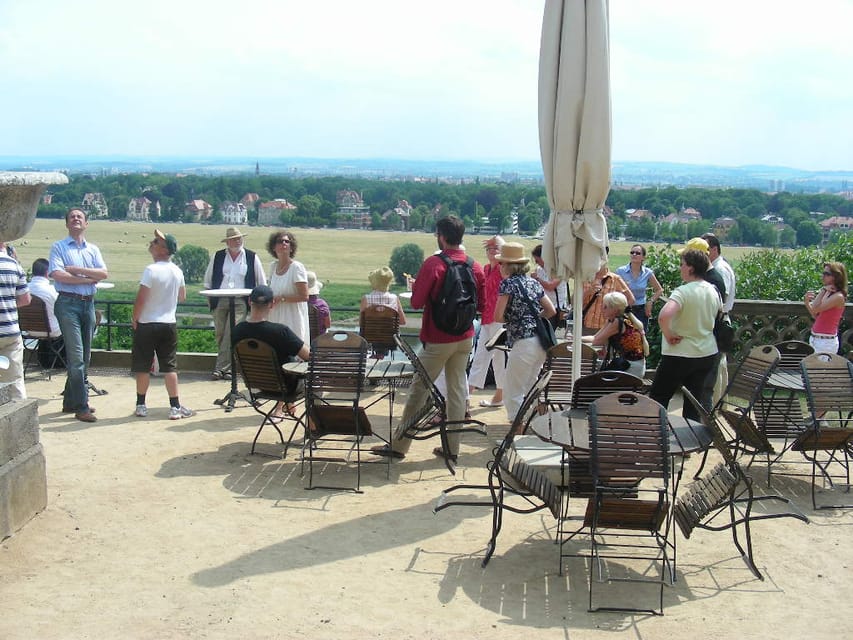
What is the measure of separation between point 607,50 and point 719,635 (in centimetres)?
369

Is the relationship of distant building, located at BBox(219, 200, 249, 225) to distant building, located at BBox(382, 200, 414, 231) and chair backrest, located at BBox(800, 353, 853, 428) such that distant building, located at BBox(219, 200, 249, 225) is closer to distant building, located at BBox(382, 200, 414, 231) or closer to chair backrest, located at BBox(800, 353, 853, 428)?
distant building, located at BBox(382, 200, 414, 231)

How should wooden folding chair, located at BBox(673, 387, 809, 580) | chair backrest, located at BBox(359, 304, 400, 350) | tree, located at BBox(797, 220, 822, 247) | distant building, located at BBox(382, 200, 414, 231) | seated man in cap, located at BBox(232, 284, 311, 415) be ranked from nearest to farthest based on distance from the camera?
1. wooden folding chair, located at BBox(673, 387, 809, 580)
2. seated man in cap, located at BBox(232, 284, 311, 415)
3. chair backrest, located at BBox(359, 304, 400, 350)
4. tree, located at BBox(797, 220, 822, 247)
5. distant building, located at BBox(382, 200, 414, 231)

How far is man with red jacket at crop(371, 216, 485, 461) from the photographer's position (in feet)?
23.6

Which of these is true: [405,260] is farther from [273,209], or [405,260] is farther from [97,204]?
[273,209]

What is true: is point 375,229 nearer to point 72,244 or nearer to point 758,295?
point 758,295

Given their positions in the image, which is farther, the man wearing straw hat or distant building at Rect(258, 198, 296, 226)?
distant building at Rect(258, 198, 296, 226)

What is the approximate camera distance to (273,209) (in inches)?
2078

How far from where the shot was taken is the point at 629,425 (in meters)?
5.14

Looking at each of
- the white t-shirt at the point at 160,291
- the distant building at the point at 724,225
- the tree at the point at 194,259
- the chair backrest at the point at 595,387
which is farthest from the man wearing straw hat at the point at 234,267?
the tree at the point at 194,259

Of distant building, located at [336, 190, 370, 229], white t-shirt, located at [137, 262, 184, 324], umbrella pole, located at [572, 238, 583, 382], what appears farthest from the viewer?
distant building, located at [336, 190, 370, 229]

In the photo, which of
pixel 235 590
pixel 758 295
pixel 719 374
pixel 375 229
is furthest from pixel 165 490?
pixel 375 229

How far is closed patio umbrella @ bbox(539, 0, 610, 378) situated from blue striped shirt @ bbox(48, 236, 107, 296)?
4553 mm

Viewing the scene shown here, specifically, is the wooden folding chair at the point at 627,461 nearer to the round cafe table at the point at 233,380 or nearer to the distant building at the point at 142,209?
the round cafe table at the point at 233,380

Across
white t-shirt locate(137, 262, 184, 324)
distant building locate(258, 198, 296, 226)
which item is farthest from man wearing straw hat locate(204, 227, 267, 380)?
distant building locate(258, 198, 296, 226)
